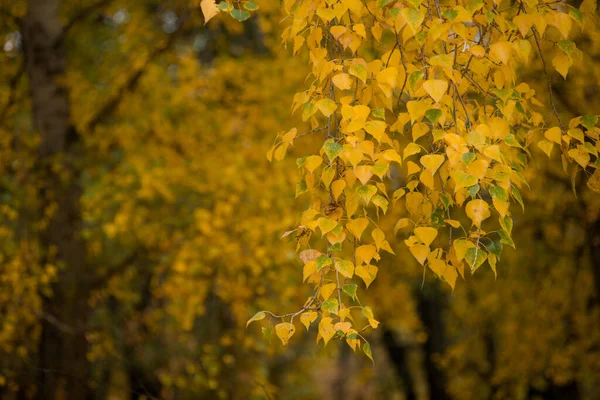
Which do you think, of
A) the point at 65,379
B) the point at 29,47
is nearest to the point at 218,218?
the point at 65,379

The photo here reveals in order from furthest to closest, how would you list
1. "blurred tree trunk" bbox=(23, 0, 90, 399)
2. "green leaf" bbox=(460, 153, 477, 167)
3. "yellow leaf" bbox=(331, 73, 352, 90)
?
1. "blurred tree trunk" bbox=(23, 0, 90, 399)
2. "yellow leaf" bbox=(331, 73, 352, 90)
3. "green leaf" bbox=(460, 153, 477, 167)

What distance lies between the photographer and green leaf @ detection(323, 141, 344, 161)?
253cm

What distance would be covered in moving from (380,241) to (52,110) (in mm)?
5779

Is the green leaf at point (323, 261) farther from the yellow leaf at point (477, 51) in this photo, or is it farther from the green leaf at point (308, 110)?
the yellow leaf at point (477, 51)

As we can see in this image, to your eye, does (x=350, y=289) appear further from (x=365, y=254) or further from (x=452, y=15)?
(x=452, y=15)

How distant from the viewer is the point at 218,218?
7.33 metres

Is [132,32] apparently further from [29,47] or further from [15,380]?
[15,380]

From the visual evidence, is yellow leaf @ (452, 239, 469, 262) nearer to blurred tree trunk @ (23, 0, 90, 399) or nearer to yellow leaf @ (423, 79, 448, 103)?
yellow leaf @ (423, 79, 448, 103)

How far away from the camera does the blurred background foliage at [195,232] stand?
7.18 m

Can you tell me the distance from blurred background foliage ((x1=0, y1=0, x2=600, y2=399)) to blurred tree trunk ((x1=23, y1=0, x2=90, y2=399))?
34 mm

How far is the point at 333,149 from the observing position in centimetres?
255

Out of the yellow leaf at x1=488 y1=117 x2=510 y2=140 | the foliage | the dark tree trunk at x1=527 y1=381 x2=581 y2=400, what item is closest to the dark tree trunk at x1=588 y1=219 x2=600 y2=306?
the dark tree trunk at x1=527 y1=381 x2=581 y2=400

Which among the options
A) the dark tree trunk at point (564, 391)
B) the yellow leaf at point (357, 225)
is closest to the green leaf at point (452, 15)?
the yellow leaf at point (357, 225)

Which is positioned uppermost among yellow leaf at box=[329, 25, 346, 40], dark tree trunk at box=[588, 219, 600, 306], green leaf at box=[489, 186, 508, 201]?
yellow leaf at box=[329, 25, 346, 40]
